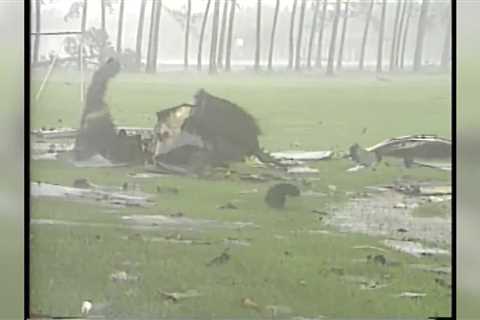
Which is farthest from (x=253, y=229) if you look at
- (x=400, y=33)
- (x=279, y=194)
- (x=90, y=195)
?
(x=400, y=33)

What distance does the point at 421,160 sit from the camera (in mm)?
1048

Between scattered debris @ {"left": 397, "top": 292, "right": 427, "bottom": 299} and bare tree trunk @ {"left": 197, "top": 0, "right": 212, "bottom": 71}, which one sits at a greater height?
bare tree trunk @ {"left": 197, "top": 0, "right": 212, "bottom": 71}

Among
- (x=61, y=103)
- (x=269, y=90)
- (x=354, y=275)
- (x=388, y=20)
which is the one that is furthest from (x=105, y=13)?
(x=354, y=275)

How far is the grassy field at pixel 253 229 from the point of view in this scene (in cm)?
104

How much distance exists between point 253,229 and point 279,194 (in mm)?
62

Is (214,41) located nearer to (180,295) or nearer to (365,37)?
(365,37)

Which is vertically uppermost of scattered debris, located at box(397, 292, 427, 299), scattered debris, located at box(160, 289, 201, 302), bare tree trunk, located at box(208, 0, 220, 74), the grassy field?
bare tree trunk, located at box(208, 0, 220, 74)

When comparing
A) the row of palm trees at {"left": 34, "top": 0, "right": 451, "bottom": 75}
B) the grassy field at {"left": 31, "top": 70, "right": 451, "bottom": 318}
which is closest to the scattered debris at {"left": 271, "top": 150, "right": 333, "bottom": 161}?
the grassy field at {"left": 31, "top": 70, "right": 451, "bottom": 318}

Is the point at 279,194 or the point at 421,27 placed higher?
the point at 421,27

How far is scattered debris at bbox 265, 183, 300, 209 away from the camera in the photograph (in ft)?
3.42

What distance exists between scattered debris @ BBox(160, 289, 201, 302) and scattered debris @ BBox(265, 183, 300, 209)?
16 cm

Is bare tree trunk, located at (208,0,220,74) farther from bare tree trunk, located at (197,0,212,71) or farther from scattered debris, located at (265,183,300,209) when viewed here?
scattered debris, located at (265,183,300,209)

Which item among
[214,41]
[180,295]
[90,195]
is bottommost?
[180,295]

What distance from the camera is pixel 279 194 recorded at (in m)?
1.04
